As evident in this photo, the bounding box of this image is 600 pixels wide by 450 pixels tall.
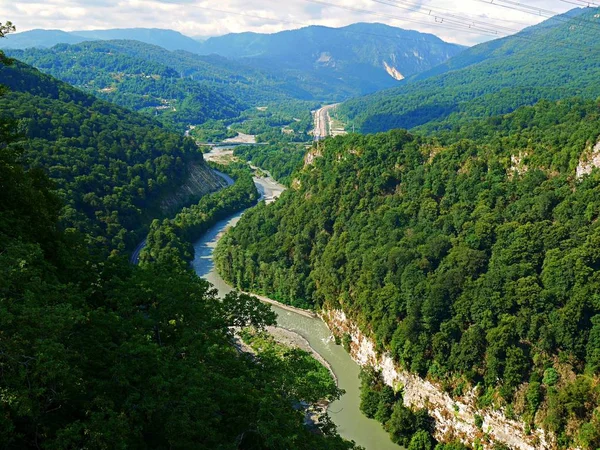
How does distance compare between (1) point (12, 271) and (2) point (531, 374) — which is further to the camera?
(2) point (531, 374)

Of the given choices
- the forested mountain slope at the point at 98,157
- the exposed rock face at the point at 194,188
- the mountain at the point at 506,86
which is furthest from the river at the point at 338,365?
the mountain at the point at 506,86

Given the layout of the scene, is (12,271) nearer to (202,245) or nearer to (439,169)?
(439,169)

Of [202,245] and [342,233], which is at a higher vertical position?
[342,233]

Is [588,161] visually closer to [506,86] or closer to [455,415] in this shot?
[455,415]

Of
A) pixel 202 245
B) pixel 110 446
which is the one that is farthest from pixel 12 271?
pixel 202 245

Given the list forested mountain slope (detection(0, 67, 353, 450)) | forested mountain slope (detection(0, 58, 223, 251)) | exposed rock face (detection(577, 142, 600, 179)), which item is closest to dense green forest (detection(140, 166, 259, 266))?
forested mountain slope (detection(0, 58, 223, 251))
